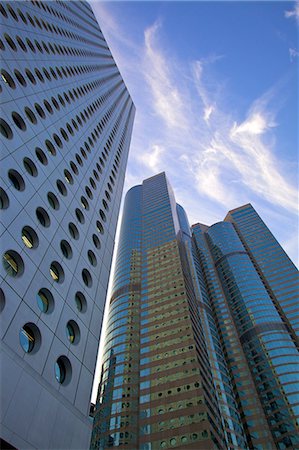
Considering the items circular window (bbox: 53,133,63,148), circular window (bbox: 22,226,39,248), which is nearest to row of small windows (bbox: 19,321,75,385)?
circular window (bbox: 22,226,39,248)

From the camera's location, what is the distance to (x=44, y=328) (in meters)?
16.5

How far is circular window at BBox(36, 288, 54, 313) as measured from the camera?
17.4m

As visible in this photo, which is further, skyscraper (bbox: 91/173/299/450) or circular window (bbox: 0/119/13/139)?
skyscraper (bbox: 91/173/299/450)

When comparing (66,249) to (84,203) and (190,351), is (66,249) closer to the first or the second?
(84,203)

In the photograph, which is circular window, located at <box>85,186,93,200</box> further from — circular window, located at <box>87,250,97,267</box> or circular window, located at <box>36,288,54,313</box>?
circular window, located at <box>36,288,54,313</box>

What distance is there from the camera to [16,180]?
19453 mm

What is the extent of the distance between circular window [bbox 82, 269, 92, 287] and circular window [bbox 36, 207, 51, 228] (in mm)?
4490

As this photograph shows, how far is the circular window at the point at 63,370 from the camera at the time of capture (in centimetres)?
1681

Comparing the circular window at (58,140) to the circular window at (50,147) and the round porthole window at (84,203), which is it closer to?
the circular window at (50,147)

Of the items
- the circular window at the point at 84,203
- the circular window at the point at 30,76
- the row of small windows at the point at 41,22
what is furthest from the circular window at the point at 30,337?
the row of small windows at the point at 41,22

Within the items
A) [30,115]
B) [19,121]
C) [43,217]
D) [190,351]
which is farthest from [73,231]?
[190,351]

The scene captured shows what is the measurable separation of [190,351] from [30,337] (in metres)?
62.4

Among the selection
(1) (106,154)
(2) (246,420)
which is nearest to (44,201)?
(1) (106,154)

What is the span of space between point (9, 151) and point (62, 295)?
9.26 metres
